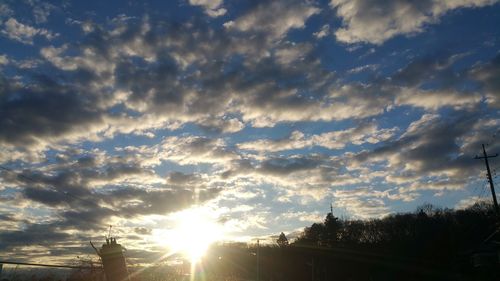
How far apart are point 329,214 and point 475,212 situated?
3250 centimetres

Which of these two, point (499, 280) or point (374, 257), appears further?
point (374, 257)

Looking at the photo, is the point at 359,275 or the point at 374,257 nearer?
the point at 359,275

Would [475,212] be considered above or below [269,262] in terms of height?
above

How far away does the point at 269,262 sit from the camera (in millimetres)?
102375

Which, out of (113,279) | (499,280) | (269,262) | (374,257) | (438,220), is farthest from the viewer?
(269,262)

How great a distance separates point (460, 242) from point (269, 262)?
4636cm

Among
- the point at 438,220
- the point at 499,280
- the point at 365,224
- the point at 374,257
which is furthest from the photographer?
Result: the point at 365,224

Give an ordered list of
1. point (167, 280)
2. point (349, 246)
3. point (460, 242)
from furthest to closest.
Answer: point (349, 246) → point (460, 242) → point (167, 280)

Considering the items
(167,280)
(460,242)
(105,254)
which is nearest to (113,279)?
(105,254)

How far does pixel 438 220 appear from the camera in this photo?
3438 inches

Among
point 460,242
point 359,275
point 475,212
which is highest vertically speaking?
point 475,212

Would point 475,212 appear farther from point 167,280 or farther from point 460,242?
point 167,280

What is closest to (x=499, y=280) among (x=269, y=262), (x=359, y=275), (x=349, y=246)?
(x=359, y=275)

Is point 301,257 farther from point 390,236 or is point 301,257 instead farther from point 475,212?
point 475,212
